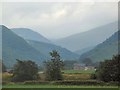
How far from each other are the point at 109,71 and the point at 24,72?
172 inches

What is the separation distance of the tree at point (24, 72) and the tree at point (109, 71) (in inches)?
134

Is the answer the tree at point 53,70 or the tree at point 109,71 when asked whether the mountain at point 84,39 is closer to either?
the tree at point 53,70

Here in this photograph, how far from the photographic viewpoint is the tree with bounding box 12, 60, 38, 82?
15.1 metres

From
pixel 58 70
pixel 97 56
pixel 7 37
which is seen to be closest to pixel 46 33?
pixel 7 37

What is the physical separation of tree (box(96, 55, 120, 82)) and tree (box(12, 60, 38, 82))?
11.1 feet

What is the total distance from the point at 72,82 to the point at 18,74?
2927 millimetres

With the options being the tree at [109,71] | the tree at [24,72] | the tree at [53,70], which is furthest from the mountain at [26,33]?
the tree at [109,71]

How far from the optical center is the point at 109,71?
1447 cm

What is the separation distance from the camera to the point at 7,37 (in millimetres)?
40062

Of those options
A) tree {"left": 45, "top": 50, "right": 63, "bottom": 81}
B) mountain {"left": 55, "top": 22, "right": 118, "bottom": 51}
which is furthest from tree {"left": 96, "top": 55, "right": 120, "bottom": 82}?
mountain {"left": 55, "top": 22, "right": 118, "bottom": 51}

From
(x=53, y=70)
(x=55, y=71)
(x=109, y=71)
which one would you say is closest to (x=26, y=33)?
(x=53, y=70)

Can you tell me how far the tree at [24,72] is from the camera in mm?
15062

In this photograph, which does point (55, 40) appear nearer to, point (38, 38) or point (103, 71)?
point (38, 38)

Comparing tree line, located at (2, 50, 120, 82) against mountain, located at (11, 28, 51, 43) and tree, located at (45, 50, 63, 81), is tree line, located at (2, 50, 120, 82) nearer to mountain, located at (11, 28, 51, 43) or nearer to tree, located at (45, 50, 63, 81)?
tree, located at (45, 50, 63, 81)
